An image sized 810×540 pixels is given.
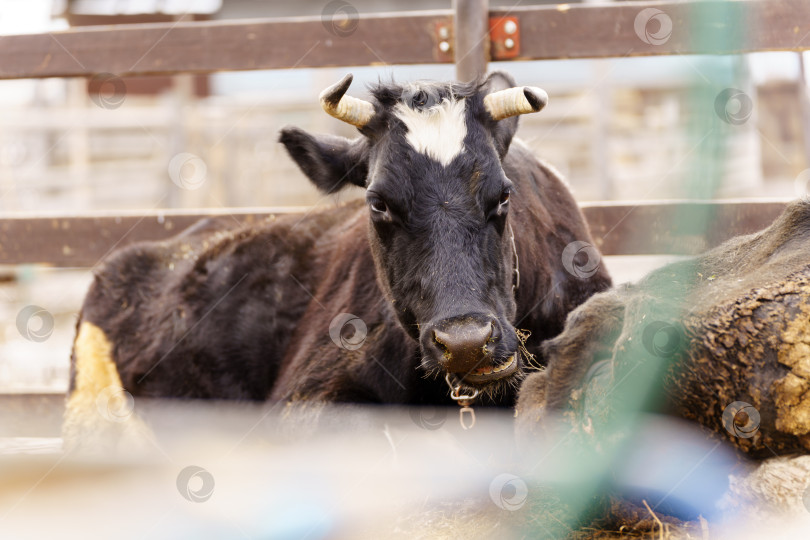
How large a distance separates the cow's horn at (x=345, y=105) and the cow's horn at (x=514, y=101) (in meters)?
0.46

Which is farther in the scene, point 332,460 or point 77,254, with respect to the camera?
point 77,254

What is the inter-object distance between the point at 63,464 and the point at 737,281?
344cm

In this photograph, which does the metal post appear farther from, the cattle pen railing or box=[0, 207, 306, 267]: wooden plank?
box=[0, 207, 306, 267]: wooden plank

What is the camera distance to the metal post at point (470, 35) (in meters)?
3.93

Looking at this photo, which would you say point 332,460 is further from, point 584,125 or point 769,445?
point 584,125

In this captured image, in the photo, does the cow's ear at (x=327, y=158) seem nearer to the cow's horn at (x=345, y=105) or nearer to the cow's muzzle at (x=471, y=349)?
the cow's horn at (x=345, y=105)

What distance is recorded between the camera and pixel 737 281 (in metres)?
1.76

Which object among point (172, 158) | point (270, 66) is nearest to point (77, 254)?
point (270, 66)

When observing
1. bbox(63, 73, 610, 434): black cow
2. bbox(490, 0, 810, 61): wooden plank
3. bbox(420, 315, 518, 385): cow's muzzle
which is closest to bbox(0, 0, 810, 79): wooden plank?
bbox(490, 0, 810, 61): wooden plank

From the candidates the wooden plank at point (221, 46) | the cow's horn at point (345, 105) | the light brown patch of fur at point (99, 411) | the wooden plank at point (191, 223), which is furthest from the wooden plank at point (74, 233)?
the cow's horn at point (345, 105)

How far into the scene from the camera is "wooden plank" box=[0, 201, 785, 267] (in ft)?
12.6

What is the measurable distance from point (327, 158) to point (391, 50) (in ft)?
3.32

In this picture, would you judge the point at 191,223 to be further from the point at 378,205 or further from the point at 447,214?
the point at 447,214

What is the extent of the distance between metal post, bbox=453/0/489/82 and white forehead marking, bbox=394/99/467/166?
1.14 m
